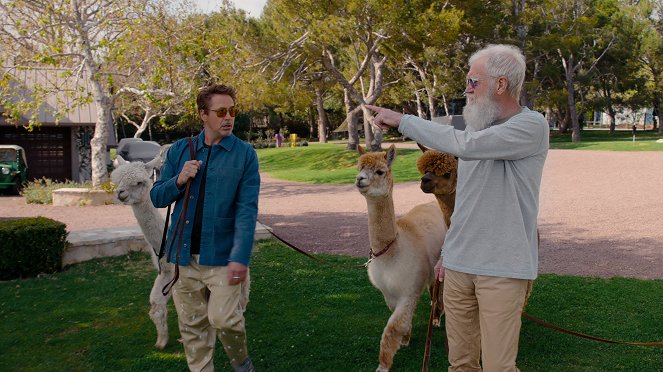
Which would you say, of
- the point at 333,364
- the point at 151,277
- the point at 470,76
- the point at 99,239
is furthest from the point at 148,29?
the point at 470,76

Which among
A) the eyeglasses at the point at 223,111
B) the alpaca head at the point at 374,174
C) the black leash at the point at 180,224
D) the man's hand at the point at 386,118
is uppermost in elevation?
the eyeglasses at the point at 223,111

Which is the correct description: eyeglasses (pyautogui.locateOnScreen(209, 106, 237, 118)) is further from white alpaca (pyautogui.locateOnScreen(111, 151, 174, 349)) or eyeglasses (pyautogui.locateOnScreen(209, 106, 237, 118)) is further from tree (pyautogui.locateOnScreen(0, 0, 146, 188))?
tree (pyautogui.locateOnScreen(0, 0, 146, 188))

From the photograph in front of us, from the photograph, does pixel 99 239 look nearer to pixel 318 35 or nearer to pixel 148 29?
pixel 148 29

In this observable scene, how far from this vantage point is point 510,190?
2824mm

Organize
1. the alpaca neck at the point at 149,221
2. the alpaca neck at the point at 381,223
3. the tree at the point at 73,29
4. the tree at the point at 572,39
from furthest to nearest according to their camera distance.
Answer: the tree at the point at 572,39, the tree at the point at 73,29, the alpaca neck at the point at 149,221, the alpaca neck at the point at 381,223

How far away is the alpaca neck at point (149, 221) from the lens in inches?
198

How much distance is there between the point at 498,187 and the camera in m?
2.84

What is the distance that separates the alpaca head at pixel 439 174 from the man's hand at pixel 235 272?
152cm

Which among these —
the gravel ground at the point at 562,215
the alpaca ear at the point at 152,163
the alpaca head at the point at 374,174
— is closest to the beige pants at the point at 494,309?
the alpaca head at the point at 374,174

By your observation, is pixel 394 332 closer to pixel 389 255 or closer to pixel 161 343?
pixel 389 255

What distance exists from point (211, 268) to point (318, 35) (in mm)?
23053

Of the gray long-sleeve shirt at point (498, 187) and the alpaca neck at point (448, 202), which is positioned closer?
the gray long-sleeve shirt at point (498, 187)

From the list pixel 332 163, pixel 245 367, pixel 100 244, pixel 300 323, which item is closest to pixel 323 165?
pixel 332 163

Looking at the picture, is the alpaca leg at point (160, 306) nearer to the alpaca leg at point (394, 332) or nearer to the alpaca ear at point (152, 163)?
the alpaca ear at point (152, 163)
